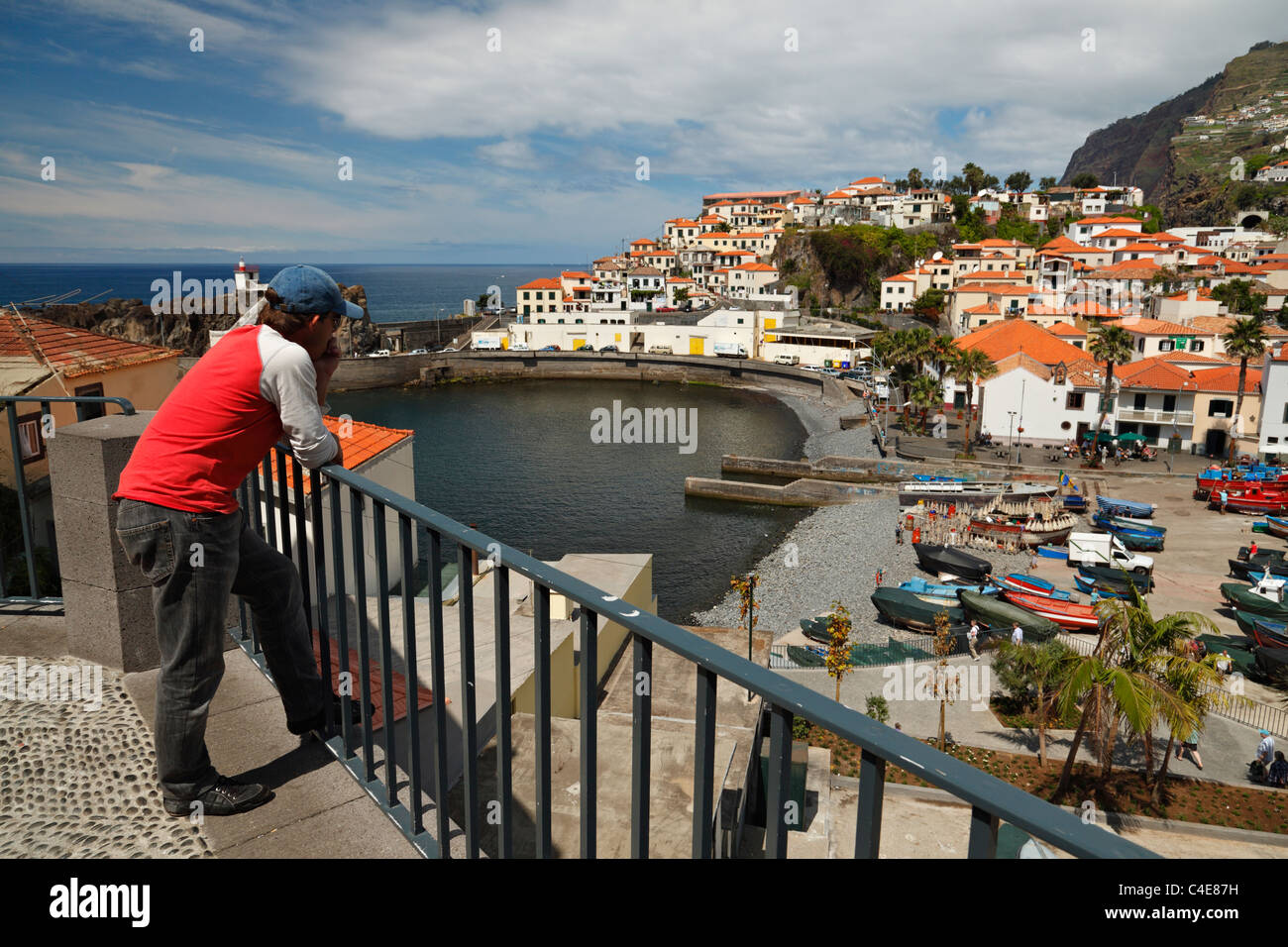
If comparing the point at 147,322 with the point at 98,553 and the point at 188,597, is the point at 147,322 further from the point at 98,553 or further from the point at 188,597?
the point at 188,597

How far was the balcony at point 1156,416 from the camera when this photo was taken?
40281mm

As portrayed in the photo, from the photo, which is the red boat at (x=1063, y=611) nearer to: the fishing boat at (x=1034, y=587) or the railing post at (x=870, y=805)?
the fishing boat at (x=1034, y=587)

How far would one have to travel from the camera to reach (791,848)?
10703mm

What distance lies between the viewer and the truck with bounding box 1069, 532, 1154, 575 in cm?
2536

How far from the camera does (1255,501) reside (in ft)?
103

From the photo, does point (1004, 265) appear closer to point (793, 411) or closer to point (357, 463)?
point (793, 411)

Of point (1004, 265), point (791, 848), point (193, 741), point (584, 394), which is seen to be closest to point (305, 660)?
point (193, 741)

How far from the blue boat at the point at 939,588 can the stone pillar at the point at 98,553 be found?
75.3ft

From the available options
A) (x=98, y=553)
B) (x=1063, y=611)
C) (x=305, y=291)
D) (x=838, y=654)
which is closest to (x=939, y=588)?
(x=1063, y=611)

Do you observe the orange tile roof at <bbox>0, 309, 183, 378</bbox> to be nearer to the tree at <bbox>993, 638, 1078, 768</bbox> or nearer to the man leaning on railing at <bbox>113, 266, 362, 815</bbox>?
the man leaning on railing at <bbox>113, 266, 362, 815</bbox>

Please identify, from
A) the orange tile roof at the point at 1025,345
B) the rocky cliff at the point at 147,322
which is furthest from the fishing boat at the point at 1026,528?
the rocky cliff at the point at 147,322
